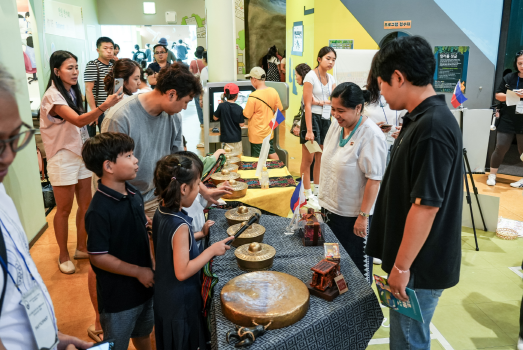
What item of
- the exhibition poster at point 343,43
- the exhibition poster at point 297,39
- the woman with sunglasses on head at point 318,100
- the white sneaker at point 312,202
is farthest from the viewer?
the exhibition poster at point 297,39

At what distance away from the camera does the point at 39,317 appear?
0.93 metres

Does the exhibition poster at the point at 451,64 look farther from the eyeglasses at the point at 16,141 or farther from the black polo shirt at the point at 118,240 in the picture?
the eyeglasses at the point at 16,141

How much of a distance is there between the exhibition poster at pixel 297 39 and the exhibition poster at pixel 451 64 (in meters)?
2.52

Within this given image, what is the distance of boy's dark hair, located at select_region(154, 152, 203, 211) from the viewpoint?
5.33ft

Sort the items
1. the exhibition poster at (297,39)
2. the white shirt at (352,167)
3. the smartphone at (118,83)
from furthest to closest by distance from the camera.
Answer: the exhibition poster at (297,39) < the smartphone at (118,83) < the white shirt at (352,167)

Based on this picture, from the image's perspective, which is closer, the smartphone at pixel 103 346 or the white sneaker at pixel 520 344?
the smartphone at pixel 103 346

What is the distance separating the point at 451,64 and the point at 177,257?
21.0 feet

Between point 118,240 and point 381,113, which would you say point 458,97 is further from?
point 118,240

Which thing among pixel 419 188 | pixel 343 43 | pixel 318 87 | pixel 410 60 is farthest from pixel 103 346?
pixel 343 43

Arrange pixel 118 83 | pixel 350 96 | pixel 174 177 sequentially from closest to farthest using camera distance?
pixel 174 177, pixel 350 96, pixel 118 83

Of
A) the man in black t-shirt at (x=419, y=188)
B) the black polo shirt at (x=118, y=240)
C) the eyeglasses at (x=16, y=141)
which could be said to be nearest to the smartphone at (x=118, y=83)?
the black polo shirt at (x=118, y=240)

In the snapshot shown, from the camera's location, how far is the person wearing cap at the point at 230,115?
483cm

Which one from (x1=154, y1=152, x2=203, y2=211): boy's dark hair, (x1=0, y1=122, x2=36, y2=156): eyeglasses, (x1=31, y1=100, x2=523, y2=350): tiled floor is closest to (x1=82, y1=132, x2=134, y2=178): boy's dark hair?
(x1=154, y1=152, x2=203, y2=211): boy's dark hair

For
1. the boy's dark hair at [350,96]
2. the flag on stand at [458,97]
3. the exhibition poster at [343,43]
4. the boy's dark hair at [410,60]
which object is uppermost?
the exhibition poster at [343,43]
